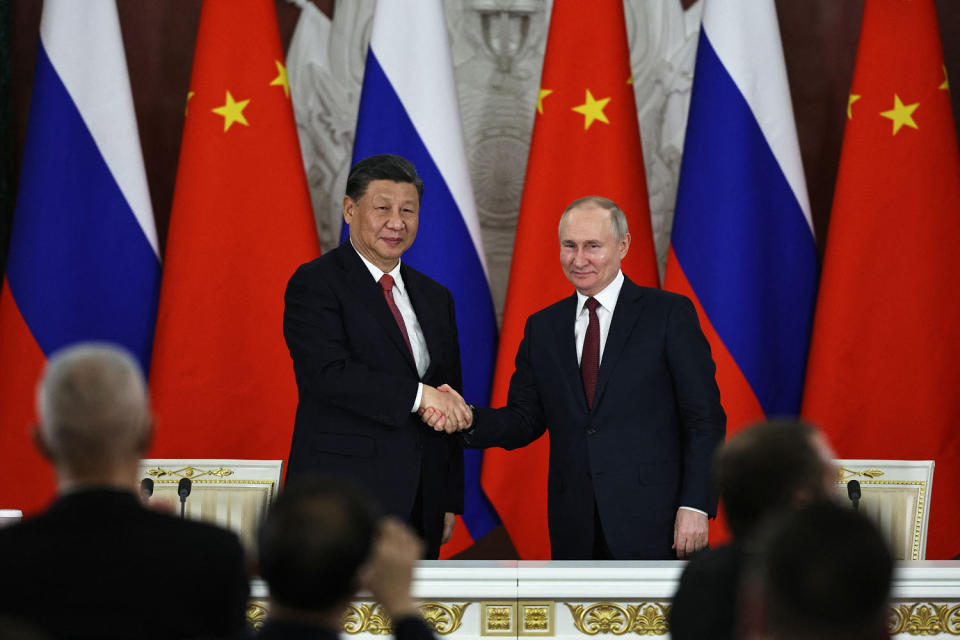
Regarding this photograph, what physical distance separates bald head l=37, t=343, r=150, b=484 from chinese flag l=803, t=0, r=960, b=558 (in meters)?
3.66

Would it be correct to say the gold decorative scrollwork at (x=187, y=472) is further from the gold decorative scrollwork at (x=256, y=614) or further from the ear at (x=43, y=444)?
the ear at (x=43, y=444)

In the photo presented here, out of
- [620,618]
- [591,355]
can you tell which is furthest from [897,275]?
[620,618]

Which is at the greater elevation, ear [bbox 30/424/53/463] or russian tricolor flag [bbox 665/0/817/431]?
russian tricolor flag [bbox 665/0/817/431]

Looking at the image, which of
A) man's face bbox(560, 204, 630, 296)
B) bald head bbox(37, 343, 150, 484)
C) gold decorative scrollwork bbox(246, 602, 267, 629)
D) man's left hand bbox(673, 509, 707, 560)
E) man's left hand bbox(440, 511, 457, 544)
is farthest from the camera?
man's left hand bbox(440, 511, 457, 544)

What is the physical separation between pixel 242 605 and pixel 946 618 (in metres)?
1.83

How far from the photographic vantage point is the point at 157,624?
1222mm

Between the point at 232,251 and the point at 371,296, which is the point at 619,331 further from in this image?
the point at 232,251

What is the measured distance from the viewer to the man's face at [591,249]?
3.35m

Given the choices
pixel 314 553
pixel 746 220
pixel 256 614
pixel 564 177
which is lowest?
pixel 256 614

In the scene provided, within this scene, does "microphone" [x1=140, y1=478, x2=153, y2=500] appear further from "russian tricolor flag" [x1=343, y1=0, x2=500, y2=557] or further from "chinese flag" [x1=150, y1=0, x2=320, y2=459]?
"russian tricolor flag" [x1=343, y1=0, x2=500, y2=557]

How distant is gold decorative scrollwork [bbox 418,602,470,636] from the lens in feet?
8.13

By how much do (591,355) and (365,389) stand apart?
0.72m

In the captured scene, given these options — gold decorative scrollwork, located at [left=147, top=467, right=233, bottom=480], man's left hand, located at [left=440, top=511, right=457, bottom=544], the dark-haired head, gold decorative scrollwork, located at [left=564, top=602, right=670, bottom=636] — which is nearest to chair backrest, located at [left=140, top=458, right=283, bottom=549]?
gold decorative scrollwork, located at [left=147, top=467, right=233, bottom=480]

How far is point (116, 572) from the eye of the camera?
122 cm
